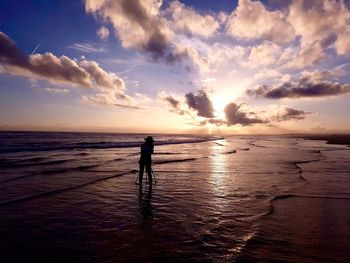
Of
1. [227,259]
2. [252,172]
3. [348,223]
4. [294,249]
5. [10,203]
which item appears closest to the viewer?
[227,259]

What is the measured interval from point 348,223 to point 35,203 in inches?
419

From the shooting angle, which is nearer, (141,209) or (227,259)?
(227,259)

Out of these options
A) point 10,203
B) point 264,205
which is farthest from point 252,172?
point 10,203

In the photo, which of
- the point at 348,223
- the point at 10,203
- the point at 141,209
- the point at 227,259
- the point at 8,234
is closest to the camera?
the point at 227,259

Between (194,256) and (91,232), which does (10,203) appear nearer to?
(91,232)

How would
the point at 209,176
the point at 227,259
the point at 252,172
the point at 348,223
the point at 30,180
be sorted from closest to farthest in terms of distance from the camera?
the point at 227,259 < the point at 348,223 < the point at 30,180 < the point at 209,176 < the point at 252,172

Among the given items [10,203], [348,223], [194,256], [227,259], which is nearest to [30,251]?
[194,256]

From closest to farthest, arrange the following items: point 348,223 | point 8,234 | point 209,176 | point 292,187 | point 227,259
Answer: point 227,259, point 8,234, point 348,223, point 292,187, point 209,176

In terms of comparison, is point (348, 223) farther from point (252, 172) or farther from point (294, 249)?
point (252, 172)

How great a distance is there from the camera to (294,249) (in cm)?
637

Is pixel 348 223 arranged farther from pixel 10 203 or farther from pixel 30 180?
pixel 30 180

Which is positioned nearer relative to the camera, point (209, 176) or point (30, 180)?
point (30, 180)

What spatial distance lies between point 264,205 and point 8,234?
8211 millimetres

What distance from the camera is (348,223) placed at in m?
8.31
